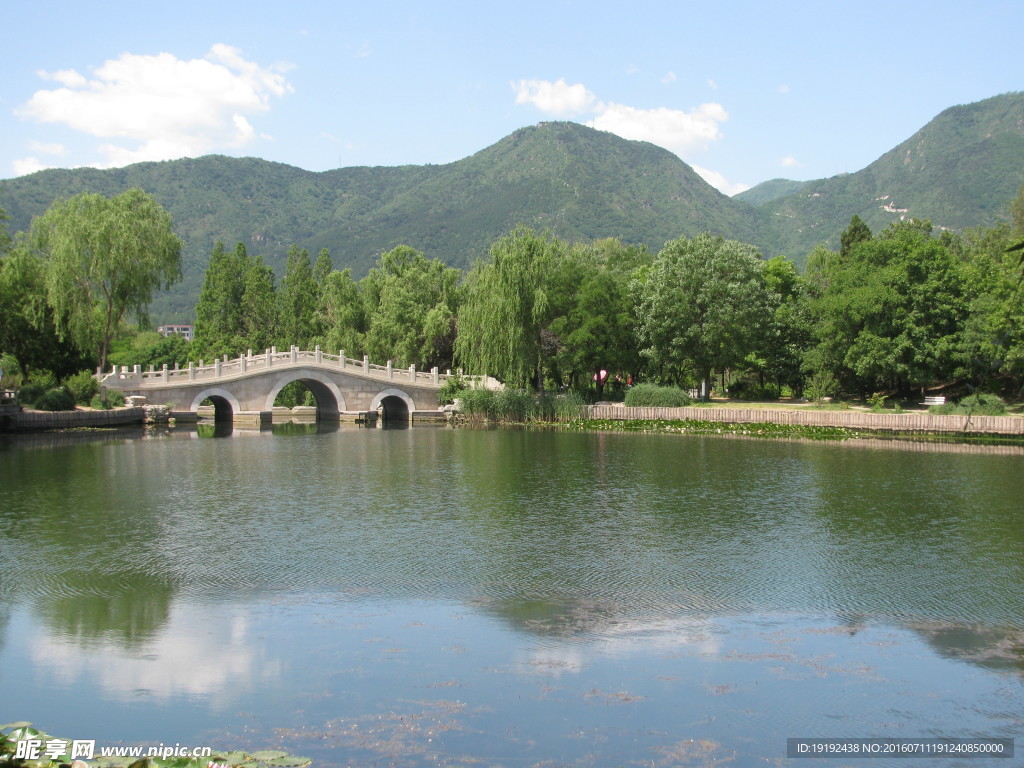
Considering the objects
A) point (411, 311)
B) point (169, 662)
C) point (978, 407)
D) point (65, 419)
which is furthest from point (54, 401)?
point (978, 407)

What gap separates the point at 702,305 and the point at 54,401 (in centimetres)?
2964

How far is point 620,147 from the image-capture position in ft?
507

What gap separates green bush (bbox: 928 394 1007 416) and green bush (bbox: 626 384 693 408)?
11.0 meters

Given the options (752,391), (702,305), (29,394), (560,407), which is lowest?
(560,407)

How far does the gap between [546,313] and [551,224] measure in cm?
7893

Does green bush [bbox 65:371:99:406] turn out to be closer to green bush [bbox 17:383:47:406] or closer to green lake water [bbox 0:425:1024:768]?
green bush [bbox 17:383:47:406]

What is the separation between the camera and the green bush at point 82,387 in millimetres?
38750

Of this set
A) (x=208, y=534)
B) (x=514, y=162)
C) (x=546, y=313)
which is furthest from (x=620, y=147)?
(x=208, y=534)

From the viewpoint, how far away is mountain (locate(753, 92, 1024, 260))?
11438 cm

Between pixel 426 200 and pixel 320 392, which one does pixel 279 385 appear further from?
pixel 426 200

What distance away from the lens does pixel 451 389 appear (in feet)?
155

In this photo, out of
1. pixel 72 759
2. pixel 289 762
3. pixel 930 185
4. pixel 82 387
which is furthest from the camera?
pixel 930 185

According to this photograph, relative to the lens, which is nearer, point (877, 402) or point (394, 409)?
point (877, 402)

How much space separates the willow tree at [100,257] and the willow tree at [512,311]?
1491cm
